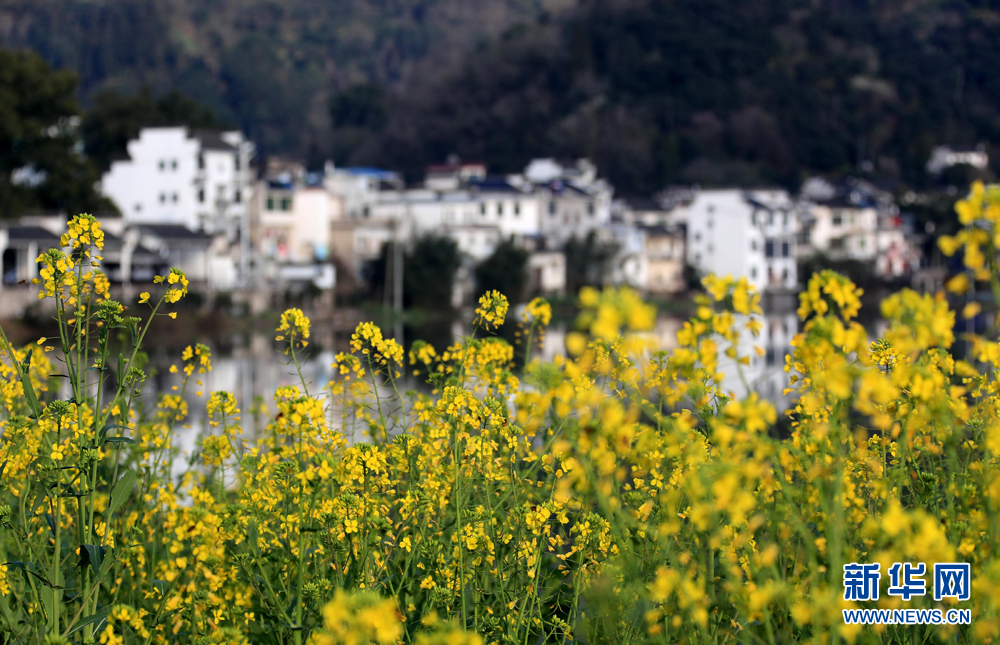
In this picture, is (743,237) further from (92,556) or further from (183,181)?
(92,556)

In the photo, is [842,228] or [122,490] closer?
[122,490]

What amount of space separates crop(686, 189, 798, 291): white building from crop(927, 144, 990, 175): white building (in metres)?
18.2

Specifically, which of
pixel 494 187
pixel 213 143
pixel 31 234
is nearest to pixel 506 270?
pixel 494 187

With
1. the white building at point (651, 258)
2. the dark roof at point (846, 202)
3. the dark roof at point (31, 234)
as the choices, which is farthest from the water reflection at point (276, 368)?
the dark roof at point (846, 202)

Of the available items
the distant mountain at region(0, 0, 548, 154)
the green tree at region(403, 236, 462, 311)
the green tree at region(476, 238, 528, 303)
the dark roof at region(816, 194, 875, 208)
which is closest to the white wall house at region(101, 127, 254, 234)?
the green tree at region(403, 236, 462, 311)

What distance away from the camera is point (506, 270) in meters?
46.6

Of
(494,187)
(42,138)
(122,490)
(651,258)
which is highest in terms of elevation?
(42,138)

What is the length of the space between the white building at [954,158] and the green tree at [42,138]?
5220cm

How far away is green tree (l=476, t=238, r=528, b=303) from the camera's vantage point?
46.2 m

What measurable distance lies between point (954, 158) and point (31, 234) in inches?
2327

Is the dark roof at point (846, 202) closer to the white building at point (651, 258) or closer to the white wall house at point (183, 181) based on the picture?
the white building at point (651, 258)

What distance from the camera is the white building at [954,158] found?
2841 inches

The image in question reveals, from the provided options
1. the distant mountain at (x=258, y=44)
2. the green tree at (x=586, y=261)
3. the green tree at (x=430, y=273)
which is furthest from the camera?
the distant mountain at (x=258, y=44)

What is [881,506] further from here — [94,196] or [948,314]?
[94,196]
